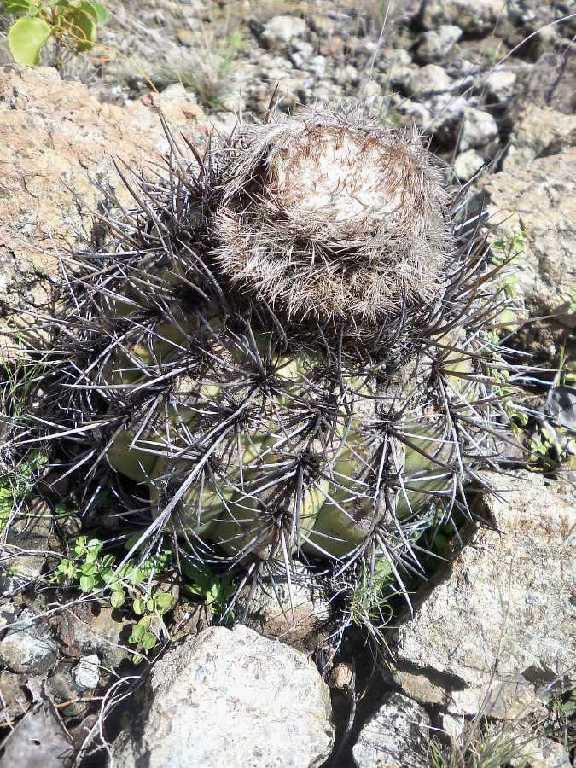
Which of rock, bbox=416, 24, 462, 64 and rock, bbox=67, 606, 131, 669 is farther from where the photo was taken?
rock, bbox=416, 24, 462, 64

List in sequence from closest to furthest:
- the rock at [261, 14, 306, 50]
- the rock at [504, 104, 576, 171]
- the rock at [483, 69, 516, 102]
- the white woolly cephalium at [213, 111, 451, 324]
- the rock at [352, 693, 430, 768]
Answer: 1. the white woolly cephalium at [213, 111, 451, 324]
2. the rock at [352, 693, 430, 768]
3. the rock at [504, 104, 576, 171]
4. the rock at [483, 69, 516, 102]
5. the rock at [261, 14, 306, 50]

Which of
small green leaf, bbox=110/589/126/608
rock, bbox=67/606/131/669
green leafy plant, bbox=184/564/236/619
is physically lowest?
rock, bbox=67/606/131/669

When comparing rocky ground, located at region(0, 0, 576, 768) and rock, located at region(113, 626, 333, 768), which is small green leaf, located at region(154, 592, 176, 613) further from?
rock, located at region(113, 626, 333, 768)

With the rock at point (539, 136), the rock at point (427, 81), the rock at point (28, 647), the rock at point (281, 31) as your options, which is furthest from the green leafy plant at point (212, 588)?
the rock at point (281, 31)

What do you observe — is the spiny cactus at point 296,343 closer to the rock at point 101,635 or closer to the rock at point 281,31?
the rock at point 101,635

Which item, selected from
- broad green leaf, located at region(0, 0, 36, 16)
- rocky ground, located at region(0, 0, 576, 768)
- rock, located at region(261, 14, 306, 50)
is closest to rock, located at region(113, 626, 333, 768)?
rocky ground, located at region(0, 0, 576, 768)

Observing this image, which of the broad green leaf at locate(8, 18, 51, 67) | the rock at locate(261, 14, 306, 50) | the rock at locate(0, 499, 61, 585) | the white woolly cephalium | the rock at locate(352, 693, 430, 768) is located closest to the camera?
the white woolly cephalium
